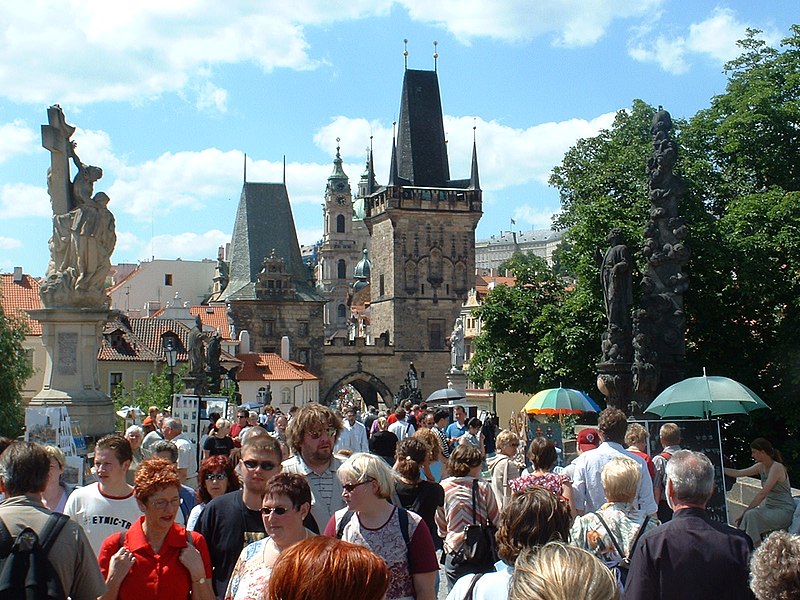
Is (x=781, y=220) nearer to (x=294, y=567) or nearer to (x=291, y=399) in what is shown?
(x=294, y=567)

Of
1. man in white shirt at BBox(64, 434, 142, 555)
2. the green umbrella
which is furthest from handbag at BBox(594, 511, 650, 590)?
the green umbrella

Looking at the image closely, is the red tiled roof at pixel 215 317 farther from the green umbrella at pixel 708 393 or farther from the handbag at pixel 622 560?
the handbag at pixel 622 560

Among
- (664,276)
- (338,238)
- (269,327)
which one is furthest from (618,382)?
(338,238)

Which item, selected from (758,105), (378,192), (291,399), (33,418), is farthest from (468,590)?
(378,192)

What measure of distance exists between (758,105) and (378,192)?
5922cm

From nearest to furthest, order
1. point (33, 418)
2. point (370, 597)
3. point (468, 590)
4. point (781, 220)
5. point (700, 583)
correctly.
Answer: point (370, 597)
point (468, 590)
point (700, 583)
point (33, 418)
point (781, 220)

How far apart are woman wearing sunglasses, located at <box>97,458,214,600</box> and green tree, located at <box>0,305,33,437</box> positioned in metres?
28.7

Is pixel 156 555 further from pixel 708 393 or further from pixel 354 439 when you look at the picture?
pixel 708 393

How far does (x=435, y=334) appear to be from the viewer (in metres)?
84.9

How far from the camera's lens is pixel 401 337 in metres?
84.5

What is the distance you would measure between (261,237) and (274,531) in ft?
269

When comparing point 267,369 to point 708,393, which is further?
point 267,369

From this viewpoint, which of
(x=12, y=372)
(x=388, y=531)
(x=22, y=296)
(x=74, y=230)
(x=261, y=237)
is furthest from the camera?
(x=261, y=237)

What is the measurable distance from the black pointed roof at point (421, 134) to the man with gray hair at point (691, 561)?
81.6 m
